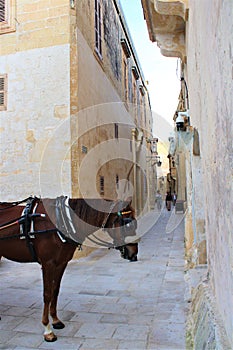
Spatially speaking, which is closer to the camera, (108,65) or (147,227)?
(108,65)

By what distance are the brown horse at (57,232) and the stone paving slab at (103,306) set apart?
1.26 ft

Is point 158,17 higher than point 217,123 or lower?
higher

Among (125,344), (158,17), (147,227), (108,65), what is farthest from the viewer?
(147,227)

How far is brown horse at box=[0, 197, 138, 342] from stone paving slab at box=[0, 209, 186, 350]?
0.38 m

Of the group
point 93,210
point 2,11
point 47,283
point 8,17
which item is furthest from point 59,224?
point 2,11

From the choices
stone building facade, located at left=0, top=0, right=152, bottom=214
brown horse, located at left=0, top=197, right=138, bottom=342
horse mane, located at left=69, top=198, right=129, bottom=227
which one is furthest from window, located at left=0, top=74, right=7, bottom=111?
horse mane, located at left=69, top=198, right=129, bottom=227

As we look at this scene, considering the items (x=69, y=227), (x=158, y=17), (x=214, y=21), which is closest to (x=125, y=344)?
(x=69, y=227)

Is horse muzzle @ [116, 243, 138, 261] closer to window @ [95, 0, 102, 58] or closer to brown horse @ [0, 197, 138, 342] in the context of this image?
brown horse @ [0, 197, 138, 342]

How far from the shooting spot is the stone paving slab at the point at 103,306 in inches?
132

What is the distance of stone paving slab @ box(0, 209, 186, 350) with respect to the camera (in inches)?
132

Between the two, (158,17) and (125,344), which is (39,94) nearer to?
(158,17)

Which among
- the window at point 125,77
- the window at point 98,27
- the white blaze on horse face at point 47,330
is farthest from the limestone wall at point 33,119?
the window at point 125,77

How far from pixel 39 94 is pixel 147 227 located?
8257 mm

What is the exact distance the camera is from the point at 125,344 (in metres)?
3.27
